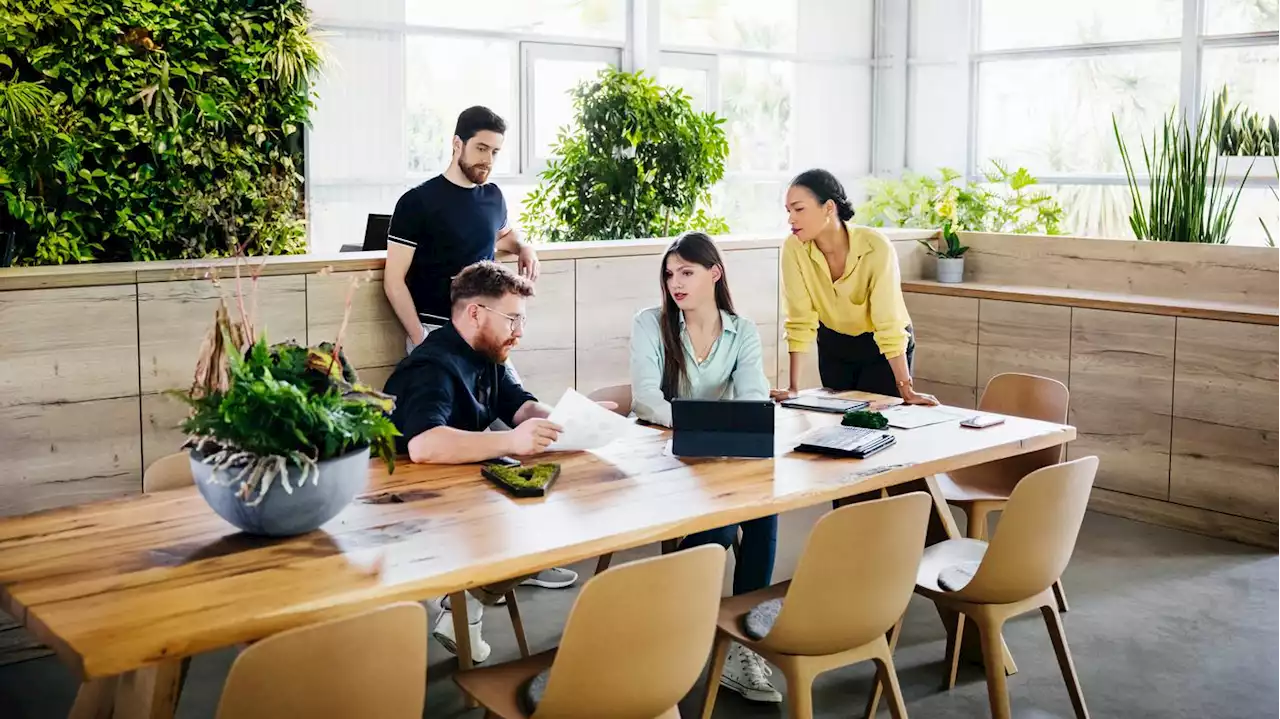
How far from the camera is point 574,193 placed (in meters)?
7.17

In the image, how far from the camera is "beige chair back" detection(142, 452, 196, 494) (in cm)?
315

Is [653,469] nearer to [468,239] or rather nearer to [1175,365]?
[468,239]

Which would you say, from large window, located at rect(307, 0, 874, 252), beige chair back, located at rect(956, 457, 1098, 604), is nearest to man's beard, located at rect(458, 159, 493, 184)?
beige chair back, located at rect(956, 457, 1098, 604)

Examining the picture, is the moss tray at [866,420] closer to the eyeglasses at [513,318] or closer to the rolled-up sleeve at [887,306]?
the rolled-up sleeve at [887,306]

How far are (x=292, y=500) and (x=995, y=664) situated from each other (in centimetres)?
179

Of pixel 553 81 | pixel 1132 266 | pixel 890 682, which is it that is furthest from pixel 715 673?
pixel 553 81

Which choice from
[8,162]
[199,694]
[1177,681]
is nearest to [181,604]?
[199,694]

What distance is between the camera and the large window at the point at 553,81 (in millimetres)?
7152

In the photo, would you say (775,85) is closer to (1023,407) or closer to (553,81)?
(553,81)

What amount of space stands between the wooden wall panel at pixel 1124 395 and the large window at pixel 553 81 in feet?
11.7

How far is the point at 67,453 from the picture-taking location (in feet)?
13.3

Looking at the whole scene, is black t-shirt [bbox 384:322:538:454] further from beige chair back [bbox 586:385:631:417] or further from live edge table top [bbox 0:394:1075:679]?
beige chair back [bbox 586:385:631:417]

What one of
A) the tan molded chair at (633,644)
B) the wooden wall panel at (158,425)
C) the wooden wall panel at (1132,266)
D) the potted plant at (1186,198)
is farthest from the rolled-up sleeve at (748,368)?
the potted plant at (1186,198)

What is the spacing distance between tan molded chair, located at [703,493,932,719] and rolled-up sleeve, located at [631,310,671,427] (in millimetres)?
910
